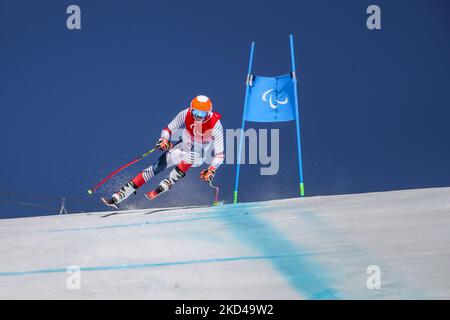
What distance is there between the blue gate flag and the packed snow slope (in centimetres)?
113

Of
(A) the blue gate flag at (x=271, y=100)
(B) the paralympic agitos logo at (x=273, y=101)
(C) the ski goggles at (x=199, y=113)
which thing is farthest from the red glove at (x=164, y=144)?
(B) the paralympic agitos logo at (x=273, y=101)

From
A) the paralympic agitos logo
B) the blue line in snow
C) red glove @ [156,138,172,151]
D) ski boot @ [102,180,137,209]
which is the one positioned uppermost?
the paralympic agitos logo

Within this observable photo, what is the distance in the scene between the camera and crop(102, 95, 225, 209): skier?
527cm

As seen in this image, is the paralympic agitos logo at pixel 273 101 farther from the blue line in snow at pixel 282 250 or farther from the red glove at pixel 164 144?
the blue line in snow at pixel 282 250

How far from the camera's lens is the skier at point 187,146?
5.27 m

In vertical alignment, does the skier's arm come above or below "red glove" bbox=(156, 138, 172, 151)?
above

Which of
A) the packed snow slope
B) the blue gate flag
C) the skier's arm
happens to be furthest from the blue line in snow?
the blue gate flag

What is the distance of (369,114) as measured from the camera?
6.30 meters

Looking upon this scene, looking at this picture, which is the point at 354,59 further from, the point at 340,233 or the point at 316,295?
the point at 316,295

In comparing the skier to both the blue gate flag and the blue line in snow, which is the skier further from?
the blue line in snow

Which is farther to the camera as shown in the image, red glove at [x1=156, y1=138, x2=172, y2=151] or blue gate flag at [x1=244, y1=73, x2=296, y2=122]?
blue gate flag at [x1=244, y1=73, x2=296, y2=122]

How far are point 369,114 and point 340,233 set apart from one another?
2.95 meters

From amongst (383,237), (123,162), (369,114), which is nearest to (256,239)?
(383,237)

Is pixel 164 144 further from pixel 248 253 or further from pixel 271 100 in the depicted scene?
pixel 248 253
